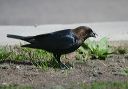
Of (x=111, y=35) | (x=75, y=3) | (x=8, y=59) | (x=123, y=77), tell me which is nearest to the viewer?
(x=123, y=77)

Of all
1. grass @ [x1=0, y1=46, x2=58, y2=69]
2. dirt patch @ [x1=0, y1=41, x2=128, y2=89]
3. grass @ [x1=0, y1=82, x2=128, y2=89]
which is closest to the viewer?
grass @ [x1=0, y1=82, x2=128, y2=89]

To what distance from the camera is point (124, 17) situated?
547 inches

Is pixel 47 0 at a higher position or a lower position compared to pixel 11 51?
higher

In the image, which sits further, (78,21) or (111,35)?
(78,21)

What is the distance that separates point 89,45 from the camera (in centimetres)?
1105

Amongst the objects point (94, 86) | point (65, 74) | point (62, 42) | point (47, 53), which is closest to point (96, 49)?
point (47, 53)

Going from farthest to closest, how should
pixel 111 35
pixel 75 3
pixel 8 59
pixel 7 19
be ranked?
pixel 75 3 → pixel 7 19 → pixel 111 35 → pixel 8 59

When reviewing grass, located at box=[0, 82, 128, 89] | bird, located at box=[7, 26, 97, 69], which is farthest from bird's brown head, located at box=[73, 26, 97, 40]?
grass, located at box=[0, 82, 128, 89]

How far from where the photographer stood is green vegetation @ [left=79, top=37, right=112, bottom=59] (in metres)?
10.9

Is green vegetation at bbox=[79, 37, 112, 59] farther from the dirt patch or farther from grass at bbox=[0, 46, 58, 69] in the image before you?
grass at bbox=[0, 46, 58, 69]

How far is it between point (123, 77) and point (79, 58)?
126cm

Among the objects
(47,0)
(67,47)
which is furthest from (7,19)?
(67,47)

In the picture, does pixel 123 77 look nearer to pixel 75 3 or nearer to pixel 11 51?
pixel 11 51

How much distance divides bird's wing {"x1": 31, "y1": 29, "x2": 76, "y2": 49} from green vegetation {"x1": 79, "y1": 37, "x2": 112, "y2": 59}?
2.75 feet
